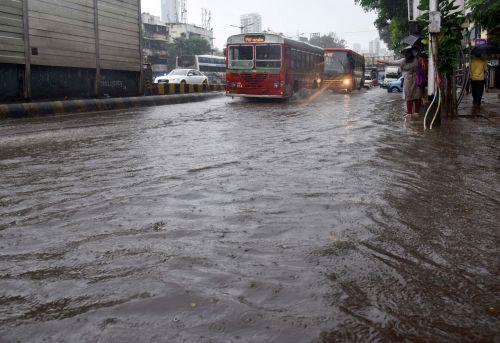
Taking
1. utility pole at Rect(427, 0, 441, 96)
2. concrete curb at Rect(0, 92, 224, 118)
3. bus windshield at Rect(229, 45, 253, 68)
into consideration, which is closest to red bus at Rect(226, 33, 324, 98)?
bus windshield at Rect(229, 45, 253, 68)

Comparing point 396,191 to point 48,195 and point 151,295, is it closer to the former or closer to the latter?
point 151,295

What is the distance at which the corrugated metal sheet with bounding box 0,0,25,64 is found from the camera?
15078mm

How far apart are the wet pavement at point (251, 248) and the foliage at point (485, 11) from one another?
5.22m

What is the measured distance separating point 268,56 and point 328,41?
96.7 meters

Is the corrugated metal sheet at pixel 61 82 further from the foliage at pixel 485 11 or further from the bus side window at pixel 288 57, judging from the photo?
the foliage at pixel 485 11

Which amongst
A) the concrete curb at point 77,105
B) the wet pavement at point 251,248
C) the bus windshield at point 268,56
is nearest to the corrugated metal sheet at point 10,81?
the concrete curb at point 77,105

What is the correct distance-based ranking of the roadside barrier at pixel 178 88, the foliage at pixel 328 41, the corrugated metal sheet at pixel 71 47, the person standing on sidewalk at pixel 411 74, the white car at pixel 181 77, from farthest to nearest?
the foliage at pixel 328 41 → the white car at pixel 181 77 → the roadside barrier at pixel 178 88 → the corrugated metal sheet at pixel 71 47 → the person standing on sidewalk at pixel 411 74

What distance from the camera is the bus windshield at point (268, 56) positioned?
69.2 feet

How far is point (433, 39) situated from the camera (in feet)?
34.7

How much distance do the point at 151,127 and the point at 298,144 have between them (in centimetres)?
445

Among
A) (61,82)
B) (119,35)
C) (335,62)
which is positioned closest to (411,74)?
(61,82)

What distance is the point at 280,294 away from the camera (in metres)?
2.64

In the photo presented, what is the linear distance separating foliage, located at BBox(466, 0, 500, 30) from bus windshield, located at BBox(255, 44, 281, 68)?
960 cm

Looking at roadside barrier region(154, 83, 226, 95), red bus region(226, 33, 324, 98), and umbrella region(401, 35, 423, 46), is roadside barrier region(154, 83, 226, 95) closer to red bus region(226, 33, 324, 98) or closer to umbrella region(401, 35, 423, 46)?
red bus region(226, 33, 324, 98)
